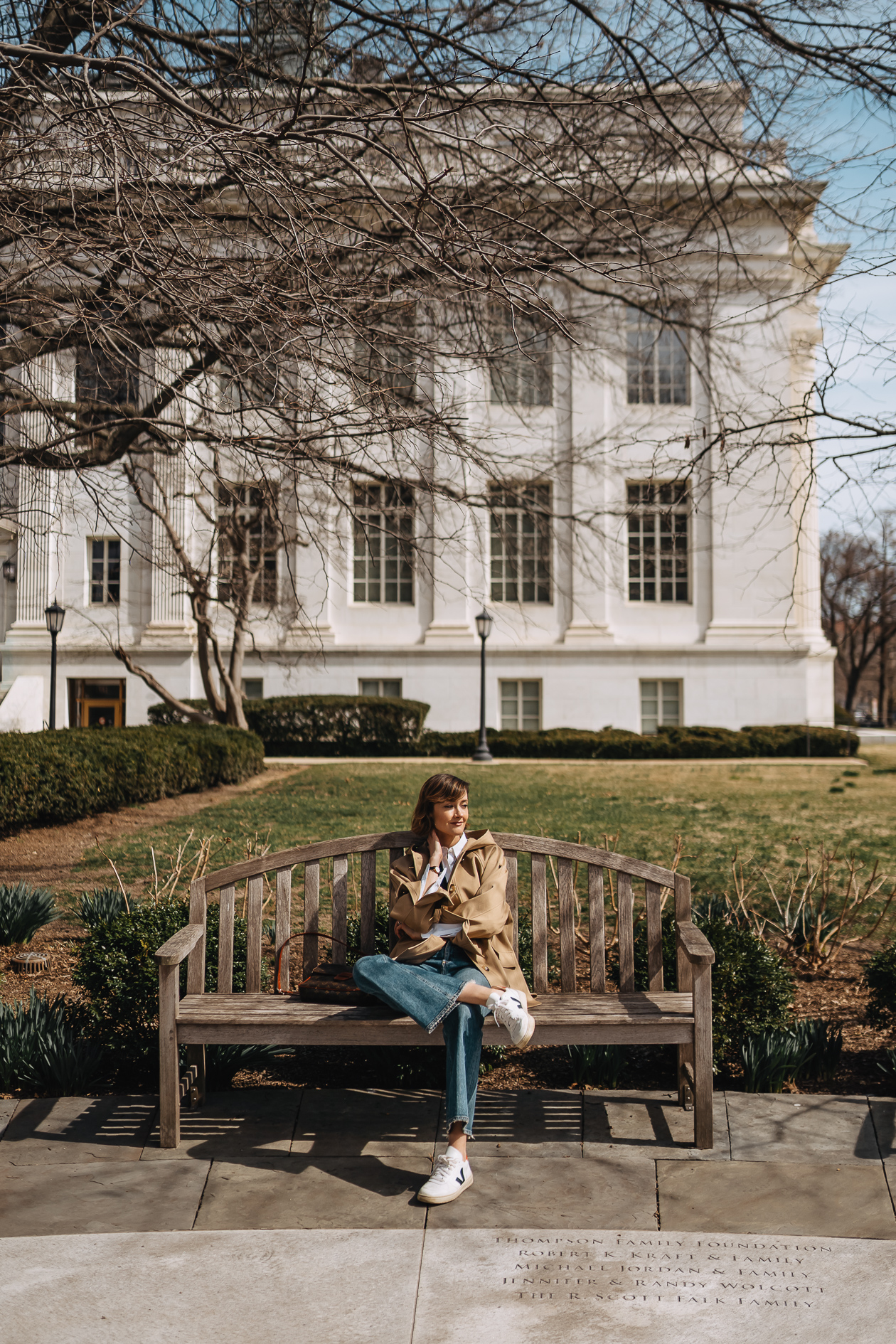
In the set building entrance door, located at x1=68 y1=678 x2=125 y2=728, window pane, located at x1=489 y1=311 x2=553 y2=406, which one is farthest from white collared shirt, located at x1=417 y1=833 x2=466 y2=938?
building entrance door, located at x1=68 y1=678 x2=125 y2=728

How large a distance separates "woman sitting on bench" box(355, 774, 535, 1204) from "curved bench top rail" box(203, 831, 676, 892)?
0.48 feet

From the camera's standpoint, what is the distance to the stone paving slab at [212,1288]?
9.71 feet

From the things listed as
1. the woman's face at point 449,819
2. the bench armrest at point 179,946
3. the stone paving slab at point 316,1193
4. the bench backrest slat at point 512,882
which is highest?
the woman's face at point 449,819

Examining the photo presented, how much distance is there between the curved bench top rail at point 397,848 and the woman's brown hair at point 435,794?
0.11 meters

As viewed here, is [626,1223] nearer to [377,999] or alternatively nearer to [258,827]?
[377,999]

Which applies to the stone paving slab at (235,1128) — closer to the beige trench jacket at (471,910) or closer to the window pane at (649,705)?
the beige trench jacket at (471,910)

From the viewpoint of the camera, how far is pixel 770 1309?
306 cm

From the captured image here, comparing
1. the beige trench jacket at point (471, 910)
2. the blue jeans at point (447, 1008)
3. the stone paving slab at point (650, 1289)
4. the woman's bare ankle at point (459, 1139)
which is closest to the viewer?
the stone paving slab at point (650, 1289)

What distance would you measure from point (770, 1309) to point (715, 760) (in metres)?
23.6

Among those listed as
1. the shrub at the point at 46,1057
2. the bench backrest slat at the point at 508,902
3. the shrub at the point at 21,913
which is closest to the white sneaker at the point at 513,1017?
the bench backrest slat at the point at 508,902

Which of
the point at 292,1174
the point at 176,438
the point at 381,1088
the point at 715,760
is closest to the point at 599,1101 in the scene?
the point at 381,1088

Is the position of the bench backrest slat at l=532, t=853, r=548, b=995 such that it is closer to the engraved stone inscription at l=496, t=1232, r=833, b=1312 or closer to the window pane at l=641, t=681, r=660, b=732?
the engraved stone inscription at l=496, t=1232, r=833, b=1312

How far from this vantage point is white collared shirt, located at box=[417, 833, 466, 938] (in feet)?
14.6

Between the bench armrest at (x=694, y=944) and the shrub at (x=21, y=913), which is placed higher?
the bench armrest at (x=694, y=944)
